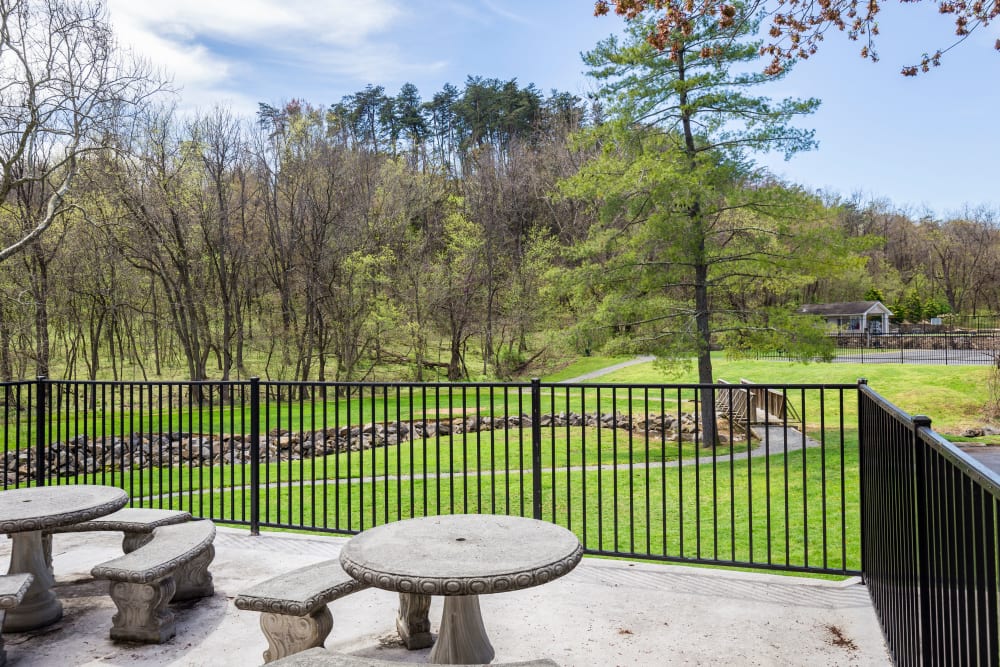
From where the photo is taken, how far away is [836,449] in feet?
49.0

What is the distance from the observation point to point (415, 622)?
344cm

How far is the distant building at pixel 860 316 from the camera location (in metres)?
Answer: 47.8

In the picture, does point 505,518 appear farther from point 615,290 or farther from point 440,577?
point 615,290

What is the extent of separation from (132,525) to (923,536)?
168 inches

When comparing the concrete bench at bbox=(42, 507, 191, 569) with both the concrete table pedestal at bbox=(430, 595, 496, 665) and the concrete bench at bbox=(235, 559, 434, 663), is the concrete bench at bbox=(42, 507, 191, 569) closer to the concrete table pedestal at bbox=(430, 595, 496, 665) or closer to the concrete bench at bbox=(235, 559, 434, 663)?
Result: the concrete bench at bbox=(235, 559, 434, 663)

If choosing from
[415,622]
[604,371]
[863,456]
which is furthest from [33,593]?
[604,371]

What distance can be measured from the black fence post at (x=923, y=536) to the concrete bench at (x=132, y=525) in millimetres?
4122

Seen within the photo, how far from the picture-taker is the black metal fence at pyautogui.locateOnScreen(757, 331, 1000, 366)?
2850 centimetres

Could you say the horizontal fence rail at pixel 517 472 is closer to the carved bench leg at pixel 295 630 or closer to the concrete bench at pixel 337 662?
the carved bench leg at pixel 295 630

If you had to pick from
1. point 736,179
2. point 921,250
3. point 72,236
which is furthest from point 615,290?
point 921,250

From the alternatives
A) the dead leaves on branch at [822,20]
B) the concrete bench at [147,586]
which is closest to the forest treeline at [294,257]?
the dead leaves on branch at [822,20]

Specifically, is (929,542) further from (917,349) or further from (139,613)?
(917,349)

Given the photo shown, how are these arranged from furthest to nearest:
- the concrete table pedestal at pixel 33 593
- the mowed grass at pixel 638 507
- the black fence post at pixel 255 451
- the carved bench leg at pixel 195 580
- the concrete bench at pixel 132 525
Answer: the mowed grass at pixel 638 507 → the black fence post at pixel 255 451 → the concrete bench at pixel 132 525 → the carved bench leg at pixel 195 580 → the concrete table pedestal at pixel 33 593

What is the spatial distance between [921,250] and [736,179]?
5491cm
